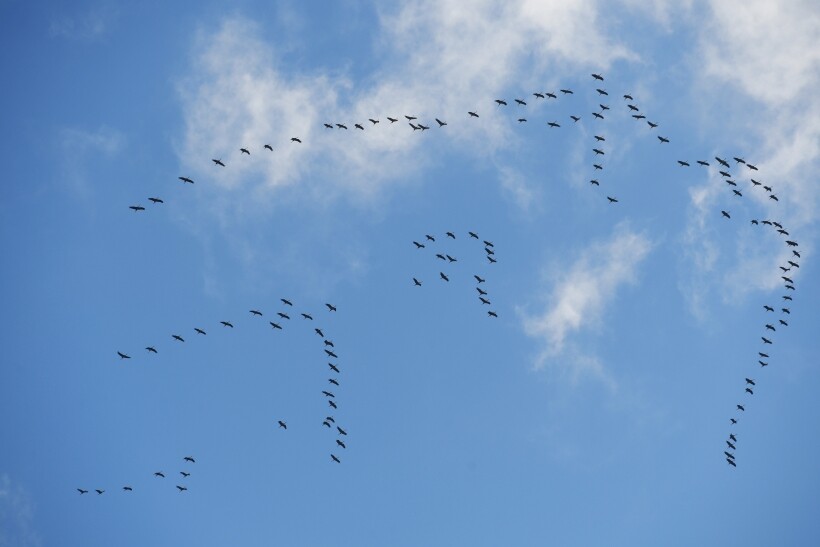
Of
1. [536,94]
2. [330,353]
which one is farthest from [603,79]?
[330,353]

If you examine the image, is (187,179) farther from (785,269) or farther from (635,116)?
(785,269)

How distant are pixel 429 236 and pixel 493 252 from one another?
7.43m

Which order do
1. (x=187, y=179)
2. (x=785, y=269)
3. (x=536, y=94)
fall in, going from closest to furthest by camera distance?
(x=187, y=179) → (x=536, y=94) → (x=785, y=269)

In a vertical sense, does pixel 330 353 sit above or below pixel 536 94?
below

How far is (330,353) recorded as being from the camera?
108125 mm

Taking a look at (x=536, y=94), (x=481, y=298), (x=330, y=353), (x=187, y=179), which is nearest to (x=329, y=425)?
(x=330, y=353)

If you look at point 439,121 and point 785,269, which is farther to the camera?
point 785,269

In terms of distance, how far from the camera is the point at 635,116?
4213 inches

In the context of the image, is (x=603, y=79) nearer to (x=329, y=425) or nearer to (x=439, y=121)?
(x=439, y=121)

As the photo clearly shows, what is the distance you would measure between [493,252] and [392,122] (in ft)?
59.6

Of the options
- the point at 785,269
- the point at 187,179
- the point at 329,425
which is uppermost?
the point at 785,269

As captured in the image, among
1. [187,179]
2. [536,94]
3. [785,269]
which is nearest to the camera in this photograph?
[187,179]

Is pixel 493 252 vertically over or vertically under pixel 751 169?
under

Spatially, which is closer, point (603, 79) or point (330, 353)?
point (603, 79)
